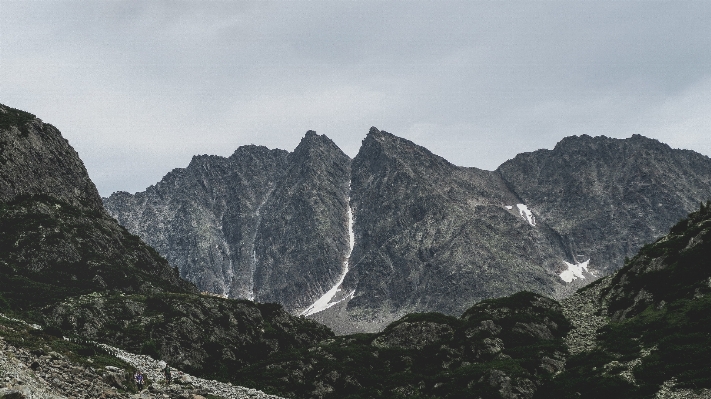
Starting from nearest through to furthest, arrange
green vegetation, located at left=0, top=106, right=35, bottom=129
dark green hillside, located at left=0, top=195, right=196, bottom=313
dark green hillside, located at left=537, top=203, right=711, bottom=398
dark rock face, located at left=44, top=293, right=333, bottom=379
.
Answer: dark green hillside, located at left=537, top=203, right=711, bottom=398 → dark rock face, located at left=44, top=293, right=333, bottom=379 → dark green hillside, located at left=0, top=195, right=196, bottom=313 → green vegetation, located at left=0, top=106, right=35, bottom=129

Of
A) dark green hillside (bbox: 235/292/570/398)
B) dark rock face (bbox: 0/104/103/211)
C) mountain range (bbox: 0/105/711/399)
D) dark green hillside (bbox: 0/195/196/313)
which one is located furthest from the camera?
dark rock face (bbox: 0/104/103/211)

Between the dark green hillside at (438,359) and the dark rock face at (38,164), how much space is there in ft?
301

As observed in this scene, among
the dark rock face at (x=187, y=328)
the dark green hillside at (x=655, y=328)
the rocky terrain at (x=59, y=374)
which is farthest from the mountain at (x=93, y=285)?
the dark green hillside at (x=655, y=328)

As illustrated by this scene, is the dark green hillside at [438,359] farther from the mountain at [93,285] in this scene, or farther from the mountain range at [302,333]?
the mountain at [93,285]

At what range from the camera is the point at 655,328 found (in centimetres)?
7175

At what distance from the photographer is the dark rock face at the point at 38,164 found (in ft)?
447

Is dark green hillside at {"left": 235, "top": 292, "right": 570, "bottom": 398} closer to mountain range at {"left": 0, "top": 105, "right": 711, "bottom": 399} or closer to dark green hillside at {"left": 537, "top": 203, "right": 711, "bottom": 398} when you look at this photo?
mountain range at {"left": 0, "top": 105, "right": 711, "bottom": 399}

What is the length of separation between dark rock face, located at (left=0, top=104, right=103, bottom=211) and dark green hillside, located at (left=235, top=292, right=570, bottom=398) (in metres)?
91.9

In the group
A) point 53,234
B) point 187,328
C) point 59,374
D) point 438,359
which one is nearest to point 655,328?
point 438,359

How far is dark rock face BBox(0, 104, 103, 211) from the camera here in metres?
136

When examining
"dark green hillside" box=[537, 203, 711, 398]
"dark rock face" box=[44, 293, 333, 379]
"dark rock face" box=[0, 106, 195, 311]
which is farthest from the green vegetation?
"dark green hillside" box=[537, 203, 711, 398]

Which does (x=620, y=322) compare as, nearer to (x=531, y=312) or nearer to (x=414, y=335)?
(x=531, y=312)

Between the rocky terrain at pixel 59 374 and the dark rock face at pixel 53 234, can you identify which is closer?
the rocky terrain at pixel 59 374

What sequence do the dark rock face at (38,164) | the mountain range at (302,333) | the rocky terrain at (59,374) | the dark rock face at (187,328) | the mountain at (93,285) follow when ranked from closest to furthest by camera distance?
the rocky terrain at (59,374) → the mountain range at (302,333) → the dark rock face at (187,328) → the mountain at (93,285) → the dark rock face at (38,164)
